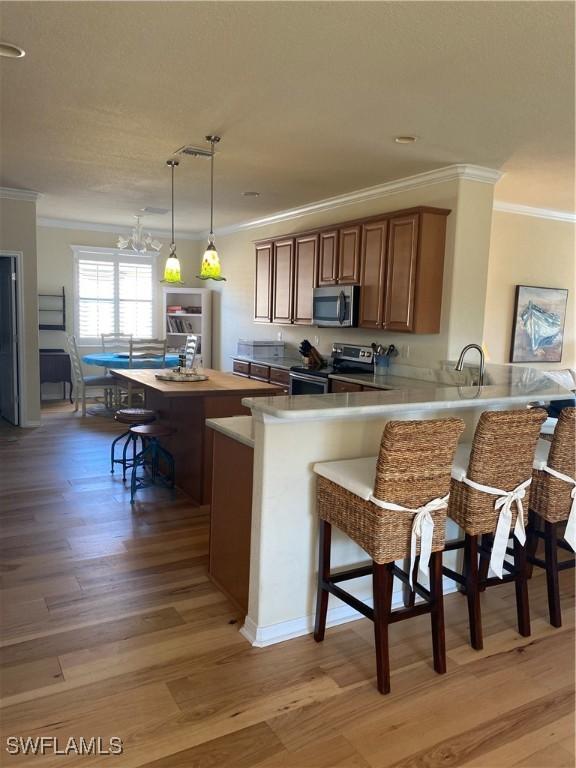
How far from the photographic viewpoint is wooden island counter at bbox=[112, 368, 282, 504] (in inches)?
159

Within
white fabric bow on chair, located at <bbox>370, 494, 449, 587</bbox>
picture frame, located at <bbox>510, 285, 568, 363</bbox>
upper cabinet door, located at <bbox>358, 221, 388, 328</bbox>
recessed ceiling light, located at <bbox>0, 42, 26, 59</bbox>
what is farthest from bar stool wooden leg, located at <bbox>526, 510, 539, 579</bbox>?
picture frame, located at <bbox>510, 285, 568, 363</bbox>

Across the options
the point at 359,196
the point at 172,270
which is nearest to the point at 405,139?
the point at 359,196

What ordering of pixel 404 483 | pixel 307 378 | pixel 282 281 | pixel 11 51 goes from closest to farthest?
pixel 404 483, pixel 11 51, pixel 307 378, pixel 282 281

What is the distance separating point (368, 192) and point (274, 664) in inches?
168

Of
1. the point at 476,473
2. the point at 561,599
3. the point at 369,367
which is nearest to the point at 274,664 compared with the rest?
the point at 476,473

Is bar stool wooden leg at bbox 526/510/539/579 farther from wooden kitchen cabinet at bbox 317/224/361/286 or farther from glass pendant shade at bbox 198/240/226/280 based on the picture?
wooden kitchen cabinet at bbox 317/224/361/286

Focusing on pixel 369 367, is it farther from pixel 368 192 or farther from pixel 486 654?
pixel 486 654

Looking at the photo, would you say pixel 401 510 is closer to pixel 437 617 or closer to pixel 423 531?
pixel 423 531

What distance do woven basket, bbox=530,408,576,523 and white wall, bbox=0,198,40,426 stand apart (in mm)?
5505

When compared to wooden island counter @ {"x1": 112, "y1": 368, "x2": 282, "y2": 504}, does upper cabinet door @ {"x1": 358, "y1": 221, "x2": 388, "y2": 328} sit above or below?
above

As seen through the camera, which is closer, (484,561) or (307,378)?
(484,561)

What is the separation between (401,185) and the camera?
489 cm

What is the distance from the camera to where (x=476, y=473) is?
92.0 inches

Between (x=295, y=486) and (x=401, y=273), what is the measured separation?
277cm
